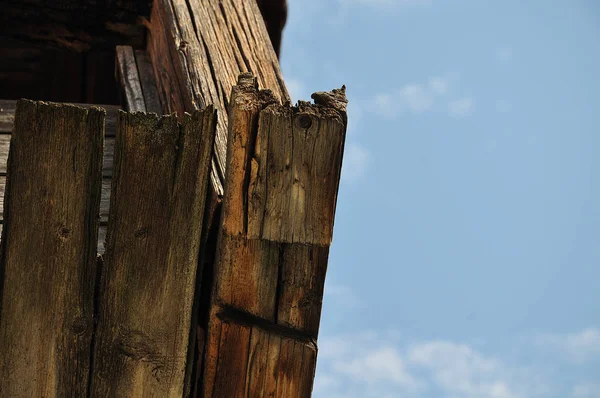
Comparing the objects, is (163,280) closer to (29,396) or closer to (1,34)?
(29,396)

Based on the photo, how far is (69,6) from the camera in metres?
4.90

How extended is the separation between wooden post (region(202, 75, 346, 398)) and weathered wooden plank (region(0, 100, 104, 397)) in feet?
1.17

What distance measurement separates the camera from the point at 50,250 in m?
2.70

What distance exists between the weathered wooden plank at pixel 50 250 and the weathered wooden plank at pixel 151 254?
6cm

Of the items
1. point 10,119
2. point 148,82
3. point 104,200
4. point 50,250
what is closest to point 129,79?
point 148,82

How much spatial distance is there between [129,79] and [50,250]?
1.61m

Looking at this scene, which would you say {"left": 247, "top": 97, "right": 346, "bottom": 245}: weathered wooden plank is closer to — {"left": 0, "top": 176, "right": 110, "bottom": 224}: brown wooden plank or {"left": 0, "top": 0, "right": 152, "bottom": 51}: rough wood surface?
{"left": 0, "top": 176, "right": 110, "bottom": 224}: brown wooden plank

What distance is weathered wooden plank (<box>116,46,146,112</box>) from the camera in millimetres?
4022

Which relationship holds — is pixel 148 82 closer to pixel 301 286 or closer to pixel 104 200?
pixel 104 200

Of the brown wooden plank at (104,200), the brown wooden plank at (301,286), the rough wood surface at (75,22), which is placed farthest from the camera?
the rough wood surface at (75,22)

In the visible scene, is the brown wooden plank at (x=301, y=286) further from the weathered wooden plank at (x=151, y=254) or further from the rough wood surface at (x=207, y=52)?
the rough wood surface at (x=207, y=52)

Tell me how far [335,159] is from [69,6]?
2669mm

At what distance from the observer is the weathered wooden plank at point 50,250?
2.65 meters

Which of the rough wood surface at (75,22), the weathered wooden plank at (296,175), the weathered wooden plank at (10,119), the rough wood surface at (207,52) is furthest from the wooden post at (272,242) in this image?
the rough wood surface at (75,22)
